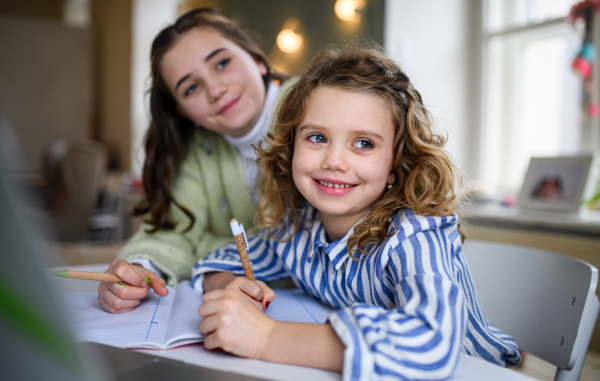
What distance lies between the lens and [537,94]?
2.08 metres

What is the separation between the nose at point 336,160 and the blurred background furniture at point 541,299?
0.40 m

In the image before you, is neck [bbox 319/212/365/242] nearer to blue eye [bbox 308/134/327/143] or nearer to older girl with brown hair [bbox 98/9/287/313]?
blue eye [bbox 308/134/327/143]

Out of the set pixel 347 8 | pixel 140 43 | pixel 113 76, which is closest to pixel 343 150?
pixel 347 8

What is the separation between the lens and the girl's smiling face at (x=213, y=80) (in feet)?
3.25

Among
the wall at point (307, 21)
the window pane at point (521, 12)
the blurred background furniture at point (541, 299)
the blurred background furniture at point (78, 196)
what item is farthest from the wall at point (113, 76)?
the blurred background furniture at point (541, 299)

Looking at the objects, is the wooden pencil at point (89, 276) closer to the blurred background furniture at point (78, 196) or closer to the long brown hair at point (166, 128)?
the long brown hair at point (166, 128)

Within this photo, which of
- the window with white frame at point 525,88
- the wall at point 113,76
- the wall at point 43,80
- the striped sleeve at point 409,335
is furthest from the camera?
the wall at point 43,80

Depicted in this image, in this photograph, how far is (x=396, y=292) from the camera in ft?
1.85

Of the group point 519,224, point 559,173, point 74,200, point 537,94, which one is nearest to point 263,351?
point 519,224

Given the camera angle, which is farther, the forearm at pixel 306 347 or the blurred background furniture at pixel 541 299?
the blurred background furniture at pixel 541 299

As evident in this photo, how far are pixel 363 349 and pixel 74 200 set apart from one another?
2.38 meters

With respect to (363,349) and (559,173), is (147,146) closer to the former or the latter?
(363,349)

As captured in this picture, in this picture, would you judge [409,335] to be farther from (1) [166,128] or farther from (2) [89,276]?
(1) [166,128]

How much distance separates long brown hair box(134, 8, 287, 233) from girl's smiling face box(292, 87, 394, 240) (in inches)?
18.1
